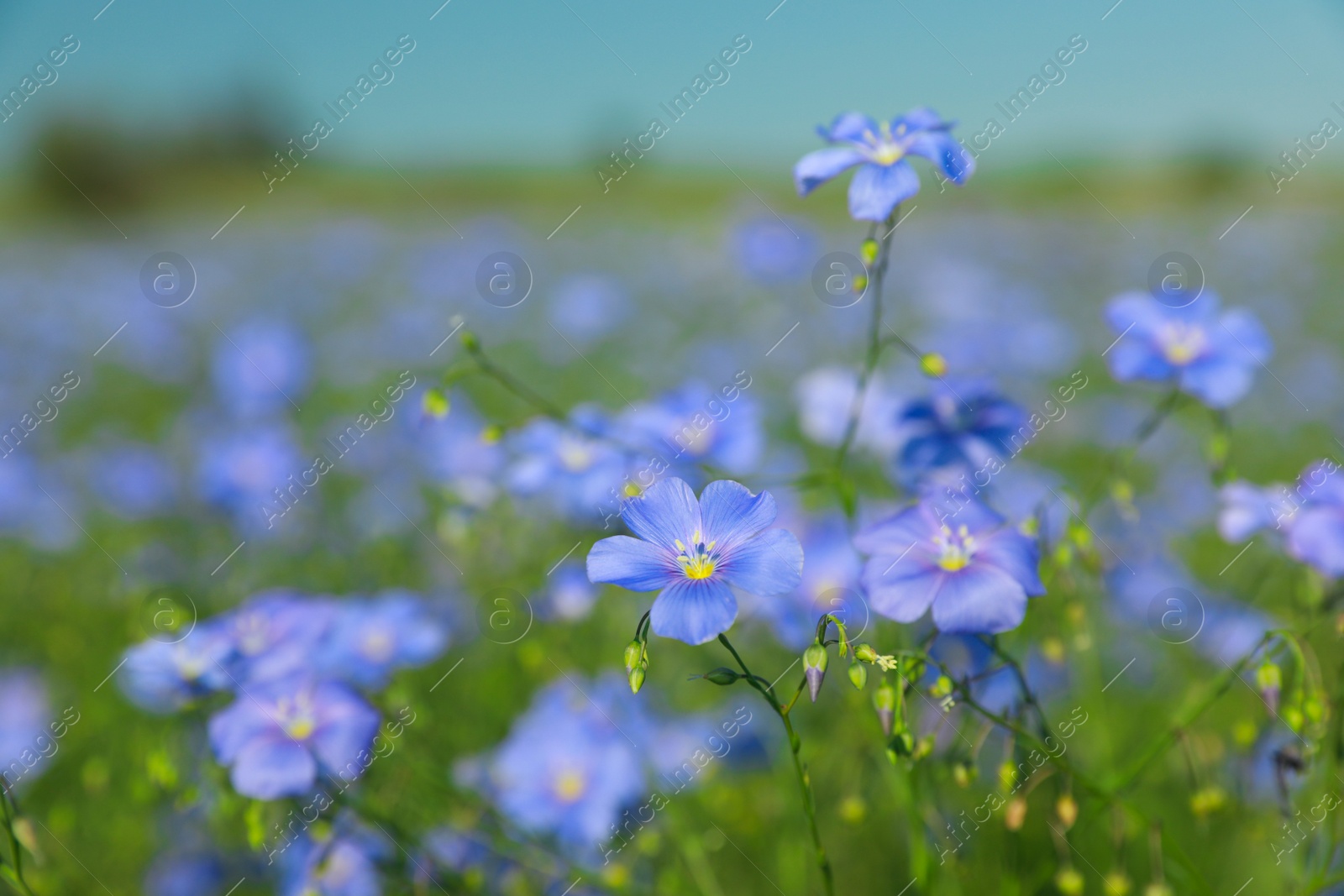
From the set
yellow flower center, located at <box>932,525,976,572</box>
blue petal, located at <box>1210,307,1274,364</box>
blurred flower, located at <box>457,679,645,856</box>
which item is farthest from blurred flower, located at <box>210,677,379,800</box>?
blue petal, located at <box>1210,307,1274,364</box>

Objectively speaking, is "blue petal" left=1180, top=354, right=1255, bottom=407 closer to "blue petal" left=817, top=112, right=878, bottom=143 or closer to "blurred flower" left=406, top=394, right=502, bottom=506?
"blue petal" left=817, top=112, right=878, bottom=143

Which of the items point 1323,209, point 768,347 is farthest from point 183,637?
point 1323,209

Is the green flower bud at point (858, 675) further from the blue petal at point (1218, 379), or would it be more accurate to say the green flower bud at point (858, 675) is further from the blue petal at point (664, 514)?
the blue petal at point (1218, 379)

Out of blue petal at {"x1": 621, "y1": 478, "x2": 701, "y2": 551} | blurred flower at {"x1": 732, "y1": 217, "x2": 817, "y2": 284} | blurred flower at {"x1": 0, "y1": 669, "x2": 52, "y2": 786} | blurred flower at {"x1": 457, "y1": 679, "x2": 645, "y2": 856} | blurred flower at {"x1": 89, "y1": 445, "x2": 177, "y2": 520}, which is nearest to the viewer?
blue petal at {"x1": 621, "y1": 478, "x2": 701, "y2": 551}

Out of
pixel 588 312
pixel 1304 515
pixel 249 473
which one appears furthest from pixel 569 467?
pixel 588 312

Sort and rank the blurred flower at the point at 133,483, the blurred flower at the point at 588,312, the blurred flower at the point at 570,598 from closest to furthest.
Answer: the blurred flower at the point at 570,598
the blurred flower at the point at 133,483
the blurred flower at the point at 588,312

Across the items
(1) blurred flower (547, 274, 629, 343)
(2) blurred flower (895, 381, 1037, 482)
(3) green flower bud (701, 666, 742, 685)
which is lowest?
(1) blurred flower (547, 274, 629, 343)

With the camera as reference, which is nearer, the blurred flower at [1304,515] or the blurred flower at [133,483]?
the blurred flower at [1304,515]

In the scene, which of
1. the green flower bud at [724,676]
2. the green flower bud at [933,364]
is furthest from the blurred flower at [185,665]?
the green flower bud at [933,364]
